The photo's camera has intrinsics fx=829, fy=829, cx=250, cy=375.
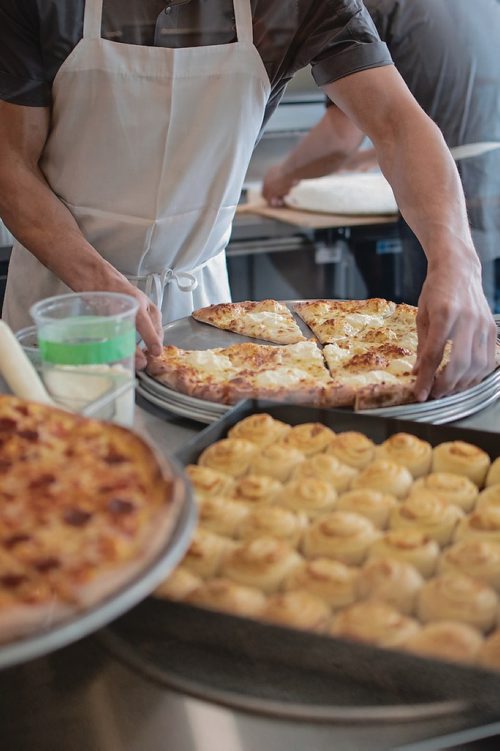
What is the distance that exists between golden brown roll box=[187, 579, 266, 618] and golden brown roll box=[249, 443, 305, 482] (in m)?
0.29

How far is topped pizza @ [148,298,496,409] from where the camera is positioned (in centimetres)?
158

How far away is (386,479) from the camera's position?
1.17 metres

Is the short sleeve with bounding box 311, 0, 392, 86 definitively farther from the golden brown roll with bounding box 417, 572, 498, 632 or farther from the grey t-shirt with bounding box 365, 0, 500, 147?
the golden brown roll with bounding box 417, 572, 498, 632

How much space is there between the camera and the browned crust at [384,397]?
1.57m

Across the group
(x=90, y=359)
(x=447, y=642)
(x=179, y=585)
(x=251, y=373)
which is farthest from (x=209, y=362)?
(x=447, y=642)

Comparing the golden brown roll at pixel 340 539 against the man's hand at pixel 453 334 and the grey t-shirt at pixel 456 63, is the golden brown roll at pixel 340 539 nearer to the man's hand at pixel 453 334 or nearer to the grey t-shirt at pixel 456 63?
the man's hand at pixel 453 334

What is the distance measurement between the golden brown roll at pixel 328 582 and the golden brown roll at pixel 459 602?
0.27 feet

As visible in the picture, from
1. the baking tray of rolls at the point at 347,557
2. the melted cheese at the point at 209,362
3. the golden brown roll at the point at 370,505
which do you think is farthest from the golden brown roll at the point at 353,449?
the melted cheese at the point at 209,362

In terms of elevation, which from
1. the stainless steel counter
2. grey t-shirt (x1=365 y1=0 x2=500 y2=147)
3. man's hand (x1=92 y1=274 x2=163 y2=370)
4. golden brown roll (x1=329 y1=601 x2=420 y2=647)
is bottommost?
the stainless steel counter

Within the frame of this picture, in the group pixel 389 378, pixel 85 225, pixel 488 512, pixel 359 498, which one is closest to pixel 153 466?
pixel 359 498

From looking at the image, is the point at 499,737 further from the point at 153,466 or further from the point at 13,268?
the point at 13,268

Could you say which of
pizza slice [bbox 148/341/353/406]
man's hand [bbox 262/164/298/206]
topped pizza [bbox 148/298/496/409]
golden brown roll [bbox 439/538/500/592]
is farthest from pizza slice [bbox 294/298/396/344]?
man's hand [bbox 262/164/298/206]

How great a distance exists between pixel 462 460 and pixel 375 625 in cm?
42

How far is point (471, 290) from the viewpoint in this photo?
1.64 metres
